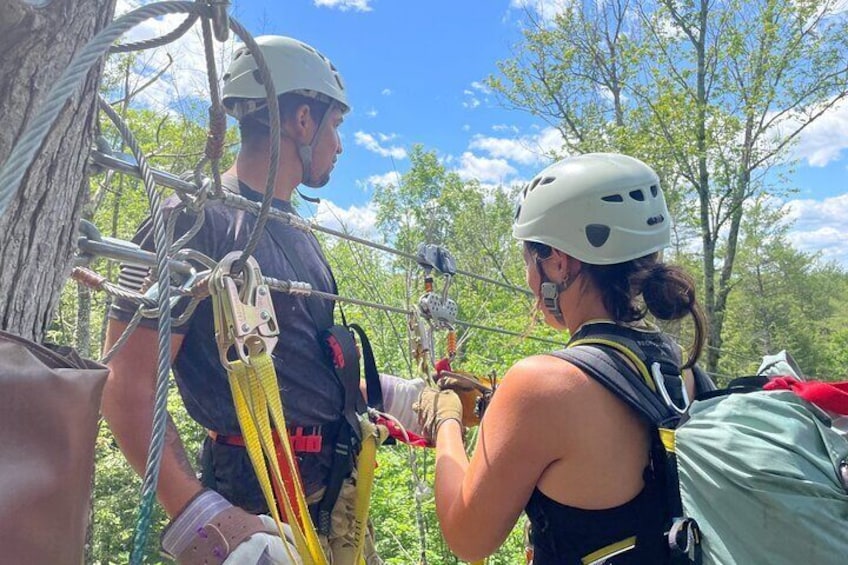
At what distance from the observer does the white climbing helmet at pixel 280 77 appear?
236cm

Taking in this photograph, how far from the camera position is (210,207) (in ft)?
6.36

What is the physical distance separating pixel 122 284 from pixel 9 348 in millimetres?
787

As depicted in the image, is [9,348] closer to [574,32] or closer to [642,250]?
[642,250]

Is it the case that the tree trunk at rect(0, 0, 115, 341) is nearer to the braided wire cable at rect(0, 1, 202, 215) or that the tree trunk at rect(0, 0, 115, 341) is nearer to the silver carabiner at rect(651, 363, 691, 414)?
the braided wire cable at rect(0, 1, 202, 215)

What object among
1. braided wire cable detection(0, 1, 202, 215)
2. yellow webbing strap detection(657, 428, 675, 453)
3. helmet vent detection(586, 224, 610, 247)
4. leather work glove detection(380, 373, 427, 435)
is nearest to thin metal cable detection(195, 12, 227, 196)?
braided wire cable detection(0, 1, 202, 215)

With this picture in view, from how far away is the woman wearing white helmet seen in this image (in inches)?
62.1

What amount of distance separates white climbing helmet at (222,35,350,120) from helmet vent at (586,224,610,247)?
3.76ft

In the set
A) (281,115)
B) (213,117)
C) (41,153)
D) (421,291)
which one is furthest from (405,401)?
(421,291)

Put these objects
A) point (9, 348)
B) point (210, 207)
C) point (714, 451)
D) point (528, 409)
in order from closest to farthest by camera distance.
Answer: point (9, 348)
point (714, 451)
point (528, 409)
point (210, 207)

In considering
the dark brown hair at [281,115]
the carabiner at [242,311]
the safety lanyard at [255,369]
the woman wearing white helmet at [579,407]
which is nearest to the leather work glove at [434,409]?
the woman wearing white helmet at [579,407]

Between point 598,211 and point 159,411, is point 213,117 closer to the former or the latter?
point 159,411

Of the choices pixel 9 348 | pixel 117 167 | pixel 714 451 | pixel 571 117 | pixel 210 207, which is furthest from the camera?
pixel 571 117

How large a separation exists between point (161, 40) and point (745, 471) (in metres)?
1.44

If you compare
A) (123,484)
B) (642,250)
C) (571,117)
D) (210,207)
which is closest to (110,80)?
(123,484)
